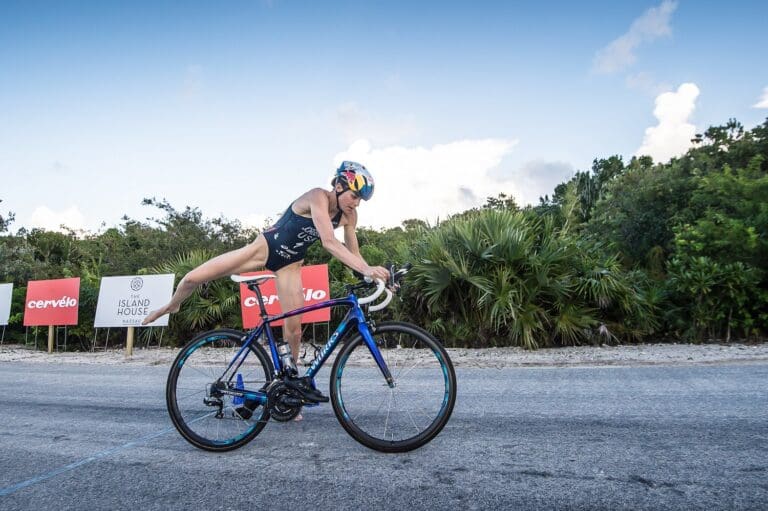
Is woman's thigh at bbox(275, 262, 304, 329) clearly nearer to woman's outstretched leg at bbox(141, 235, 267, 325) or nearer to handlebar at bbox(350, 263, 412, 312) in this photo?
woman's outstretched leg at bbox(141, 235, 267, 325)

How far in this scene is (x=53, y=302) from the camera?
34.2 ft

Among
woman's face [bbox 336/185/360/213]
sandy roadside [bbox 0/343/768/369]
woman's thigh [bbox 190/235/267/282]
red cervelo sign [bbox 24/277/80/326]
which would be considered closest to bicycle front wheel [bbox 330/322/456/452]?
woman's face [bbox 336/185/360/213]

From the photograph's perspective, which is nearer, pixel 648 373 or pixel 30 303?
pixel 648 373

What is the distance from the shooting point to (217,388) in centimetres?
340

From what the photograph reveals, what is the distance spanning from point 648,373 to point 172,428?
4.53 metres

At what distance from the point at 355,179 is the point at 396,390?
4.79 feet

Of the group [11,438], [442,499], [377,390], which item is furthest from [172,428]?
[442,499]

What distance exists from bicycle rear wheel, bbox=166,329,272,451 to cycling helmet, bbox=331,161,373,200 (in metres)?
1.25

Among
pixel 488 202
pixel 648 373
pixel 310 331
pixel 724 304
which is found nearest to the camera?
pixel 648 373

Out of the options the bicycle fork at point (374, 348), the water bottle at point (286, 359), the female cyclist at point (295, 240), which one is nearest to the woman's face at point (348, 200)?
the female cyclist at point (295, 240)

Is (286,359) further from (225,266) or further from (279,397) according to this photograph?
(225,266)

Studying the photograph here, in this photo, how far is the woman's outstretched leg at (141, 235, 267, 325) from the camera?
144 inches

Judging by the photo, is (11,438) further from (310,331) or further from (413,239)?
→ (413,239)

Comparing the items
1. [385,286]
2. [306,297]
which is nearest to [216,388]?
[385,286]
